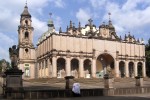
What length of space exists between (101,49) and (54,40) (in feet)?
39.5

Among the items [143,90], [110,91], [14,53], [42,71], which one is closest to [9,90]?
[14,53]

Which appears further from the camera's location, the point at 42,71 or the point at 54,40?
the point at 42,71

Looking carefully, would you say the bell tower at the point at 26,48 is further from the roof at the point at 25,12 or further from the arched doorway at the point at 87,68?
the arched doorway at the point at 87,68

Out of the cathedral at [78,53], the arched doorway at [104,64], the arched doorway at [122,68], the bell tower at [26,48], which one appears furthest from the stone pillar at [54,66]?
the arched doorway at [122,68]

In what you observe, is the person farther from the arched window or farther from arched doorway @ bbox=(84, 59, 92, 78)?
the arched window

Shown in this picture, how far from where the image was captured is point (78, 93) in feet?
72.6

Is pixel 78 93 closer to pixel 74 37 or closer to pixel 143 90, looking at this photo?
pixel 143 90

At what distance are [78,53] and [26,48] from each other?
1448 cm

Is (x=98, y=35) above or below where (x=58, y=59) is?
above

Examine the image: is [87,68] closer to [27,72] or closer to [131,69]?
[131,69]

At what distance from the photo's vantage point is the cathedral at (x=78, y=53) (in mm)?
62688

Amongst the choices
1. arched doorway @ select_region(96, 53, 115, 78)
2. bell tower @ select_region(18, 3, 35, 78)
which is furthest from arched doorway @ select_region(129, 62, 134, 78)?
bell tower @ select_region(18, 3, 35, 78)

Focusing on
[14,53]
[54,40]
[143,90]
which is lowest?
[143,90]

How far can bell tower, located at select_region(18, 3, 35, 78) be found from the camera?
71.0 meters
